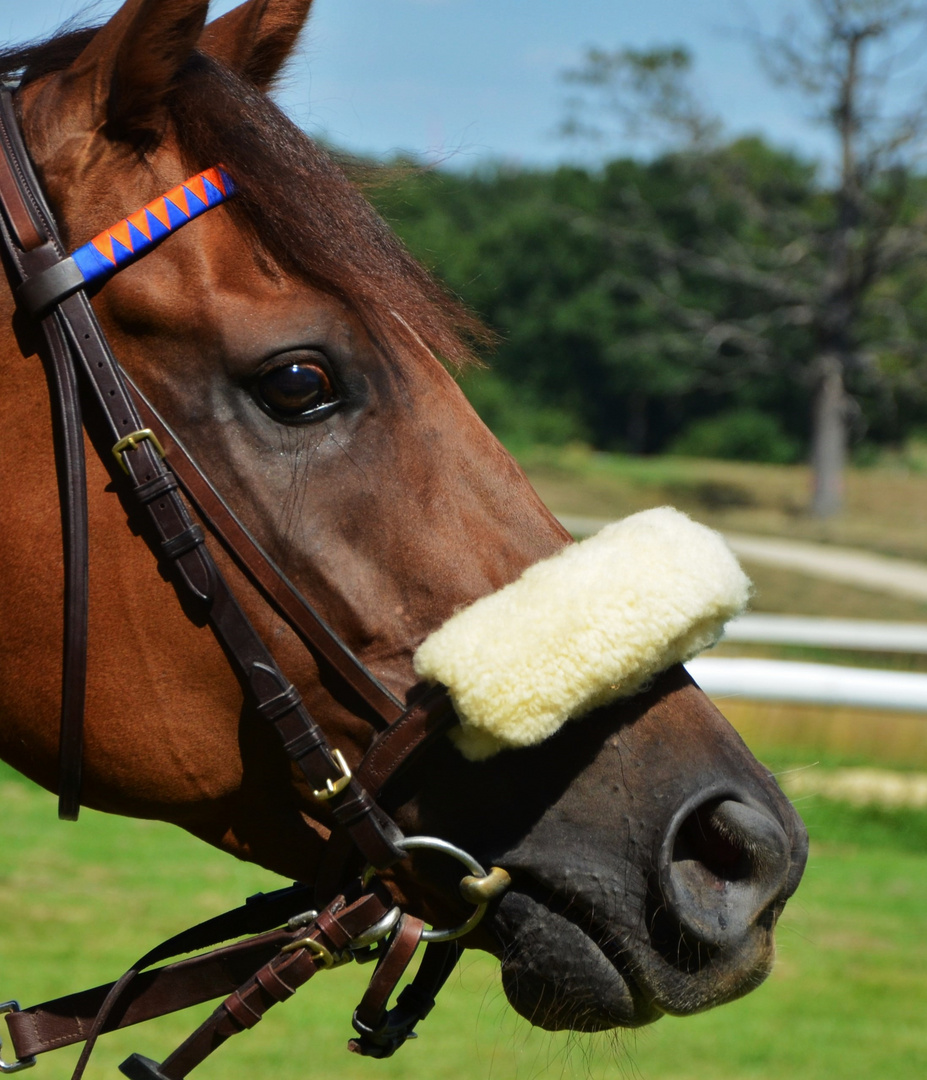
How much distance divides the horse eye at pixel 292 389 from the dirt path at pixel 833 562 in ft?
40.8

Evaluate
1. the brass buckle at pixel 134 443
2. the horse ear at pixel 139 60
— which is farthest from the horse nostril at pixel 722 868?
the horse ear at pixel 139 60

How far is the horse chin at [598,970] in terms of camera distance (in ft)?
5.48

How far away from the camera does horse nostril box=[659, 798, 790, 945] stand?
163cm

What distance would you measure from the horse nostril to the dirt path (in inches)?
488

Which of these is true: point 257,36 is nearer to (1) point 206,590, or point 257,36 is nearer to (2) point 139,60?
(2) point 139,60

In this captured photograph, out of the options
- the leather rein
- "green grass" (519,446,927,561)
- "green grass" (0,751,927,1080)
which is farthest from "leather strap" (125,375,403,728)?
"green grass" (519,446,927,561)

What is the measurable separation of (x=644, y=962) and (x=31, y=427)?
1.16 meters

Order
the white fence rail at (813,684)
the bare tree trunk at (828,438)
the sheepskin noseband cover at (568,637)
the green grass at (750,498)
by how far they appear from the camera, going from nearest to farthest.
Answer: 1. the sheepskin noseband cover at (568,637)
2. the white fence rail at (813,684)
3. the green grass at (750,498)
4. the bare tree trunk at (828,438)

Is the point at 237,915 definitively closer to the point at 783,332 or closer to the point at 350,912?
the point at 350,912

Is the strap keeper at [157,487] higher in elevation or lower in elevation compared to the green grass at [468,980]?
higher

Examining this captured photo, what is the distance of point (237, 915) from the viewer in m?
1.97

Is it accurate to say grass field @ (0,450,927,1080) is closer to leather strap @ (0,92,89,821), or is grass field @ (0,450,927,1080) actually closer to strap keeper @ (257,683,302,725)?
strap keeper @ (257,683,302,725)

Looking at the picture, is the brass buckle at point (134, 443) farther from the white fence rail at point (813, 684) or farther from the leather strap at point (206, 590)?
Result: the white fence rail at point (813, 684)

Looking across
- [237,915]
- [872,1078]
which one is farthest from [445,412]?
[872,1078]
